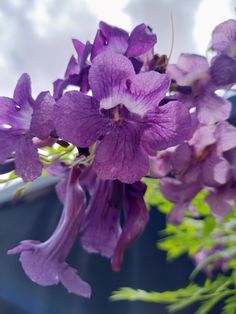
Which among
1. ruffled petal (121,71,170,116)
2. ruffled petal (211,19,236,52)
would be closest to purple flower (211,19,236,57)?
ruffled petal (211,19,236,52)

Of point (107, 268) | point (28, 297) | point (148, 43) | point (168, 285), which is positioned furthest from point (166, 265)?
point (148, 43)

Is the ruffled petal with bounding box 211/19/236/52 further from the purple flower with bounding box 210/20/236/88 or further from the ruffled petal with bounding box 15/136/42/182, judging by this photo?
the ruffled petal with bounding box 15/136/42/182

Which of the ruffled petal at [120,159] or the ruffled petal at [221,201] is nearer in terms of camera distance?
the ruffled petal at [120,159]

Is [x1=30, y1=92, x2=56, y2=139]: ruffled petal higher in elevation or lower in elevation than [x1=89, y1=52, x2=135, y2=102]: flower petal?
lower

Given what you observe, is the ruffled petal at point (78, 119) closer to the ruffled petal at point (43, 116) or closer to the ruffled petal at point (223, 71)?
the ruffled petal at point (43, 116)

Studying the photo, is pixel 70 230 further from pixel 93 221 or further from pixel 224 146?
pixel 224 146

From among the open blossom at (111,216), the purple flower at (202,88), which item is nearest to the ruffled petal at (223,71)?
the purple flower at (202,88)

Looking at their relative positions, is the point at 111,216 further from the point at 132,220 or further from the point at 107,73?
the point at 107,73
